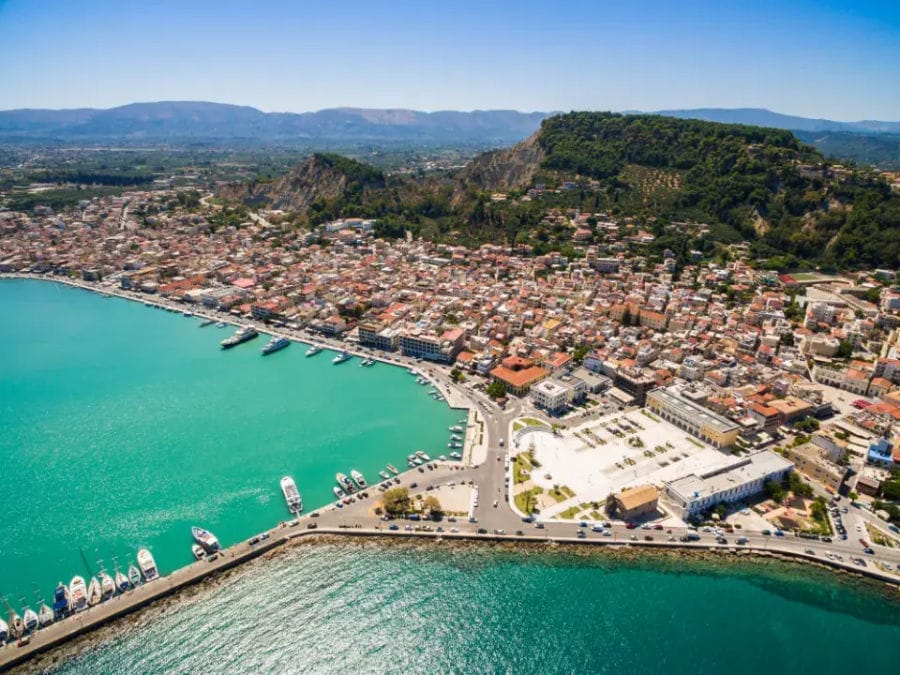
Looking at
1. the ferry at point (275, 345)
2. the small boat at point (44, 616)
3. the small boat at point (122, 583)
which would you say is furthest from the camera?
the ferry at point (275, 345)

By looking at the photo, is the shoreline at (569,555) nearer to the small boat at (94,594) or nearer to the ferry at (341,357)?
the small boat at (94,594)

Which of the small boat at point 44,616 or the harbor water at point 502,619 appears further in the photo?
the small boat at point 44,616

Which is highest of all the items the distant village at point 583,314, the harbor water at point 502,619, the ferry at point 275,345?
the distant village at point 583,314

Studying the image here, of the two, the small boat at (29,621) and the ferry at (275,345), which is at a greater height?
the ferry at (275,345)

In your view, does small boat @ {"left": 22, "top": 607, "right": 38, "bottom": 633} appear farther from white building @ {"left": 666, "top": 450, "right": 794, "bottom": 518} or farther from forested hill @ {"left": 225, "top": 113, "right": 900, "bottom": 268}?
forested hill @ {"left": 225, "top": 113, "right": 900, "bottom": 268}

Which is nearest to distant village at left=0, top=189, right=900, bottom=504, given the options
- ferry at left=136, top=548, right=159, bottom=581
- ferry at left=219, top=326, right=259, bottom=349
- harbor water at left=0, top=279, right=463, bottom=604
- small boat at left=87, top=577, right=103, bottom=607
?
ferry at left=219, top=326, right=259, bottom=349

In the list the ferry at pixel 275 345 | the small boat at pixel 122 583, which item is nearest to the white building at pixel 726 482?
the small boat at pixel 122 583

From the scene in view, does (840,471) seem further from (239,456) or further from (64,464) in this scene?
(64,464)

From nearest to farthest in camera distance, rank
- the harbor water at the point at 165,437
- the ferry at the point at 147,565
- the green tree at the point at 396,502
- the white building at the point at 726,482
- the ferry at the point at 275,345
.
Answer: the ferry at the point at 147,565 < the harbor water at the point at 165,437 < the green tree at the point at 396,502 < the white building at the point at 726,482 < the ferry at the point at 275,345
